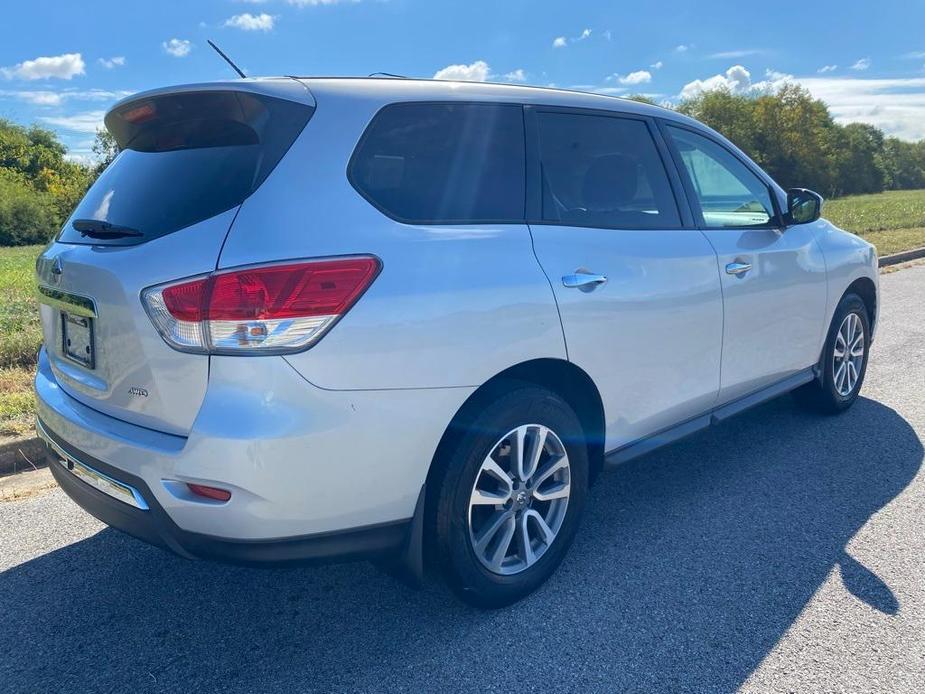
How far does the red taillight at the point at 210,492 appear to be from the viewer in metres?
2.11

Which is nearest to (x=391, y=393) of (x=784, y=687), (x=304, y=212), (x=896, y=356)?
(x=304, y=212)

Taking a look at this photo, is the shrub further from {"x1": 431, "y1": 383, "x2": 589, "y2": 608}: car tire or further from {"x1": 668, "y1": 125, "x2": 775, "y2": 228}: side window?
{"x1": 431, "y1": 383, "x2": 589, "y2": 608}: car tire

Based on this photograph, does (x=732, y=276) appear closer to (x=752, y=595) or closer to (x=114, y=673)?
(x=752, y=595)

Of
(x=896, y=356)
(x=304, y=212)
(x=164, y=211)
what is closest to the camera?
(x=304, y=212)

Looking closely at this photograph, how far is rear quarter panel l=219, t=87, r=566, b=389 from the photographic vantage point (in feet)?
6.95

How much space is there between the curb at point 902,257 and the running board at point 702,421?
9.49 m

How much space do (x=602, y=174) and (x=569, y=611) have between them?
5.87 feet

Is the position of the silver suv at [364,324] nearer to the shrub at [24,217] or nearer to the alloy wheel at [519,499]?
the alloy wheel at [519,499]

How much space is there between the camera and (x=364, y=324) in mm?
2146

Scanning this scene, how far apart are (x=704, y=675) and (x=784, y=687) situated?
239 mm

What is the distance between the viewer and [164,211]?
2.32 m

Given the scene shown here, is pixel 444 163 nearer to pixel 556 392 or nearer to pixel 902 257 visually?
pixel 556 392

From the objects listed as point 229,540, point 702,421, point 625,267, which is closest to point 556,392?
point 625,267

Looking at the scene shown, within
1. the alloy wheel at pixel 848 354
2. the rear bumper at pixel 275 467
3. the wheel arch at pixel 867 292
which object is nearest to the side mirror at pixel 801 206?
the wheel arch at pixel 867 292
